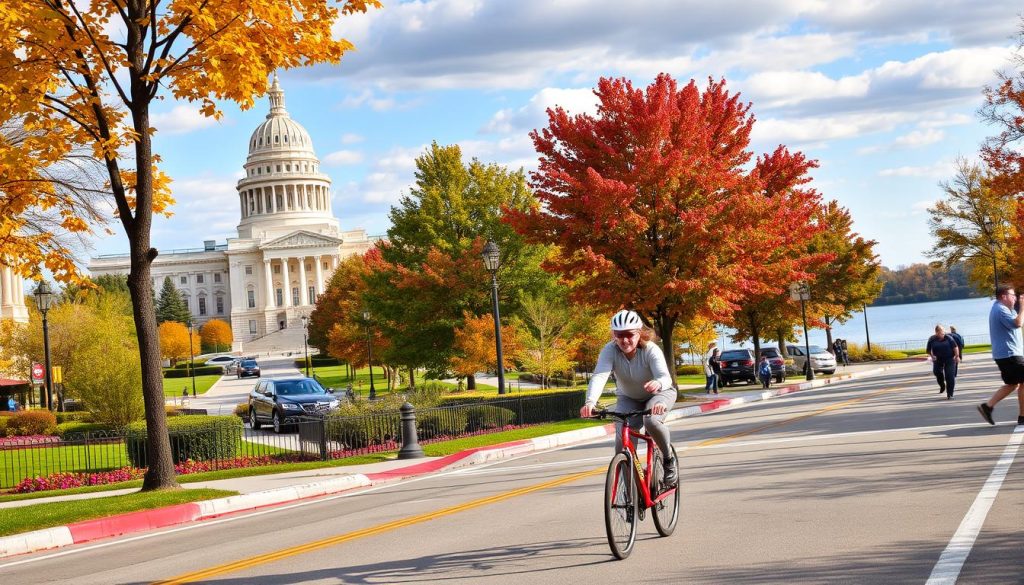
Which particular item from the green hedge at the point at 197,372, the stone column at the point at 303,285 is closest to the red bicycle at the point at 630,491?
the green hedge at the point at 197,372

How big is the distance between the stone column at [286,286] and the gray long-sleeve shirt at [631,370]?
165647 mm

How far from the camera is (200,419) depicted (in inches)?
982

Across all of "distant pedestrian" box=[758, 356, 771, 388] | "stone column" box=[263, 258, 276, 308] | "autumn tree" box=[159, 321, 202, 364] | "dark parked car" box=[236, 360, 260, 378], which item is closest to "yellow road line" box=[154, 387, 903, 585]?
"distant pedestrian" box=[758, 356, 771, 388]

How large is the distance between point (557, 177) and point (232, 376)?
240 ft

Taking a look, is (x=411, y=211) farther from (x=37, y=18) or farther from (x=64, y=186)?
(x=37, y=18)

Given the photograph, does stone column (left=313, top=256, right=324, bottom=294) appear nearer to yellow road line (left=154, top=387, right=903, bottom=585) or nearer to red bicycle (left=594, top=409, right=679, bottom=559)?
yellow road line (left=154, top=387, right=903, bottom=585)

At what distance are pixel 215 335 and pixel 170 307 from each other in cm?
865

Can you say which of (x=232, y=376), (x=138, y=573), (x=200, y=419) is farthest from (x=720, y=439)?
(x=232, y=376)

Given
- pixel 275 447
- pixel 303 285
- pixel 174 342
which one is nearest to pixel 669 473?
pixel 275 447

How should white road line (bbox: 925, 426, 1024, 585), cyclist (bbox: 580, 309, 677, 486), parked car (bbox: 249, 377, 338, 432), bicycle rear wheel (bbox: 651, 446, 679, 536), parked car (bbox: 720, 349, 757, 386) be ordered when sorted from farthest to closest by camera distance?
parked car (bbox: 720, 349, 757, 386), parked car (bbox: 249, 377, 338, 432), bicycle rear wheel (bbox: 651, 446, 679, 536), cyclist (bbox: 580, 309, 677, 486), white road line (bbox: 925, 426, 1024, 585)

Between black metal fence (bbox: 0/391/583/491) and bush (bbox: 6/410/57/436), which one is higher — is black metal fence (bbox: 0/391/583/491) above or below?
below

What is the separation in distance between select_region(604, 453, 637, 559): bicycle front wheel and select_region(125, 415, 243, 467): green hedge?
53.7ft

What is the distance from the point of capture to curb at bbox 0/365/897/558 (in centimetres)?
1180

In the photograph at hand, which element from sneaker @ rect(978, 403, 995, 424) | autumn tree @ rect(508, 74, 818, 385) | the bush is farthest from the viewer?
the bush
